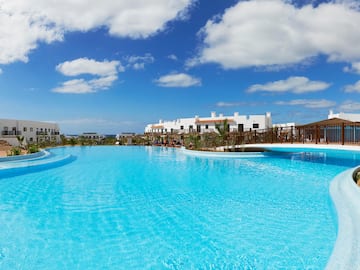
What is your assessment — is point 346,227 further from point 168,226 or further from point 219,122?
point 219,122

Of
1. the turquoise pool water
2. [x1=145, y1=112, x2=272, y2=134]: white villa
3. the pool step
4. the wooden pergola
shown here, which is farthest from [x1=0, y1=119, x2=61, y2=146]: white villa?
the wooden pergola

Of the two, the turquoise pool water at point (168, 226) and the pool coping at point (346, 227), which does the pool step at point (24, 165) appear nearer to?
the turquoise pool water at point (168, 226)

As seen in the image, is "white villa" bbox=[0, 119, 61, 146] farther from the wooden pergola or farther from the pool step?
the wooden pergola

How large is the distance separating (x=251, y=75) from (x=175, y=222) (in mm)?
33898

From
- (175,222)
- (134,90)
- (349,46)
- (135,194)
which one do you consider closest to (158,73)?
(134,90)

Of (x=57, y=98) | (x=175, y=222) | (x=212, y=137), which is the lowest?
(x=175, y=222)

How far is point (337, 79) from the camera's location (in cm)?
3033

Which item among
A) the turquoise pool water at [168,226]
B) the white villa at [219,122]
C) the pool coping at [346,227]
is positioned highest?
the white villa at [219,122]

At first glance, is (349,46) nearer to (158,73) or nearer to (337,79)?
(337,79)

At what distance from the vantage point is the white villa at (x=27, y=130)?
107 feet

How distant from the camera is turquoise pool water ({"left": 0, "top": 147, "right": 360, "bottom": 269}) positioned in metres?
3.89

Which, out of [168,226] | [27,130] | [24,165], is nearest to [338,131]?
[168,226]

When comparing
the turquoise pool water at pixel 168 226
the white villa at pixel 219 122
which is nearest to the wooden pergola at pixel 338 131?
the turquoise pool water at pixel 168 226

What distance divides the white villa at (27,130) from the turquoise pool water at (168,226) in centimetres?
2579
